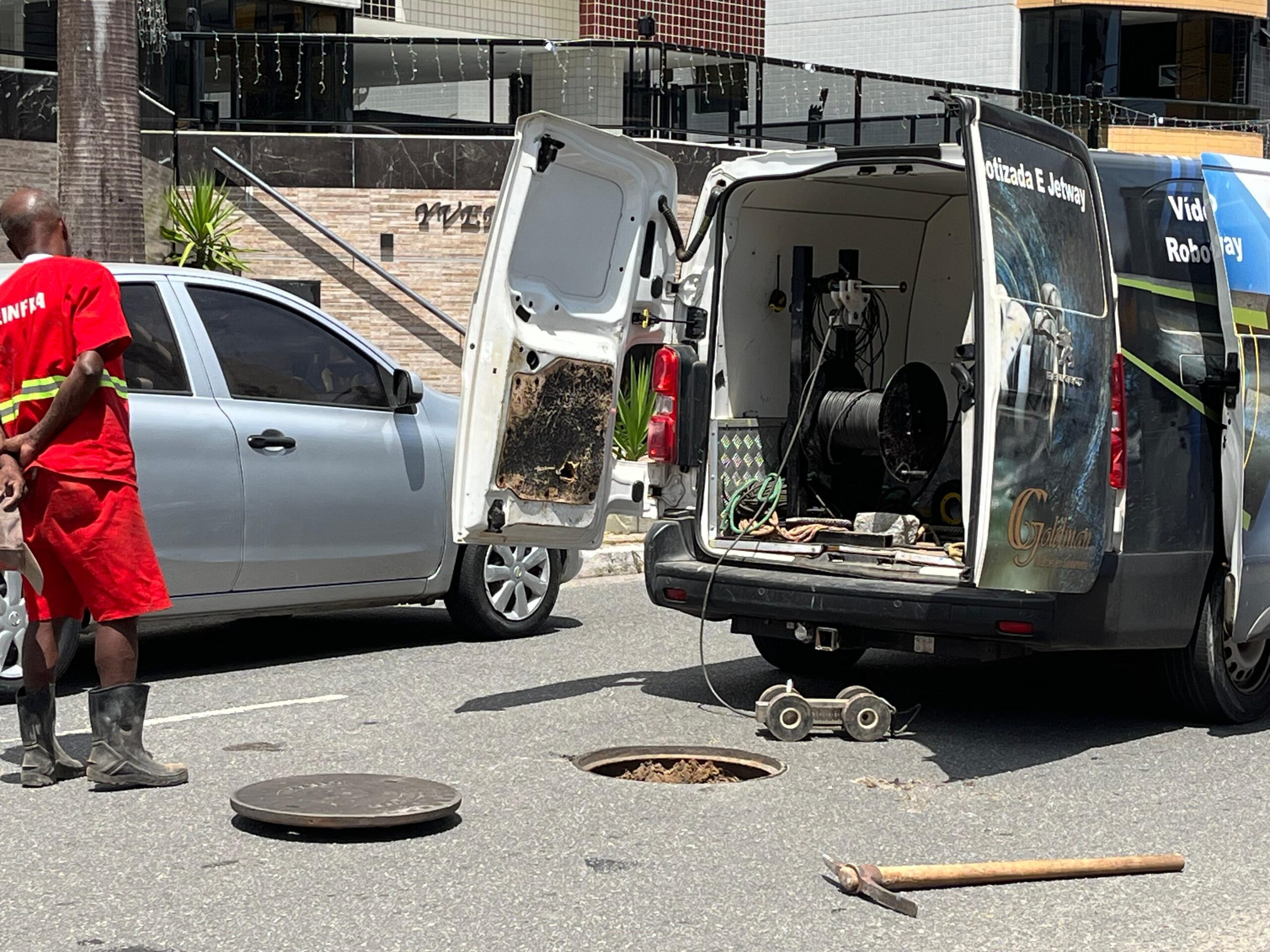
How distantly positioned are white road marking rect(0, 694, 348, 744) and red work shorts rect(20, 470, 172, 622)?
36.7 inches

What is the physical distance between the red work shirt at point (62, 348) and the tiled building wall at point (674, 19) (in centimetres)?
2329

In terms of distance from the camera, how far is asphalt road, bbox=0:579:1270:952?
4.93 meters

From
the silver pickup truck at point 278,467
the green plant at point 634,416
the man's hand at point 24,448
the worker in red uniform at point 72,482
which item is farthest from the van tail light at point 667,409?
the green plant at point 634,416

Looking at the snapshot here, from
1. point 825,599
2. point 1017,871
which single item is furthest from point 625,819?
point 825,599

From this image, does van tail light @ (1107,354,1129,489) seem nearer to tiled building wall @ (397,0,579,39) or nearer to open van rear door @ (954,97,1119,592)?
open van rear door @ (954,97,1119,592)

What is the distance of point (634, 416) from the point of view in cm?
1467

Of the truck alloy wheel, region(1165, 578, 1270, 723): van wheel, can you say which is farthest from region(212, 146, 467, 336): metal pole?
region(1165, 578, 1270, 723): van wheel

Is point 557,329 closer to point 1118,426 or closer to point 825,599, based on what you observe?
point 825,599

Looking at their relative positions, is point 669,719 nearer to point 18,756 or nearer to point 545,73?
point 18,756

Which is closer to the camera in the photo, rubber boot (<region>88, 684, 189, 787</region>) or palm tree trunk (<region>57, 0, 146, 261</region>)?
rubber boot (<region>88, 684, 189, 787</region>)

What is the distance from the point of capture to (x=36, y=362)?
6238mm

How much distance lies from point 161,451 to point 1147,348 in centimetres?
406

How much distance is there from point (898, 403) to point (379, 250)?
14424 mm

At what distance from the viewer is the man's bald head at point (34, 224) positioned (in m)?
6.32
